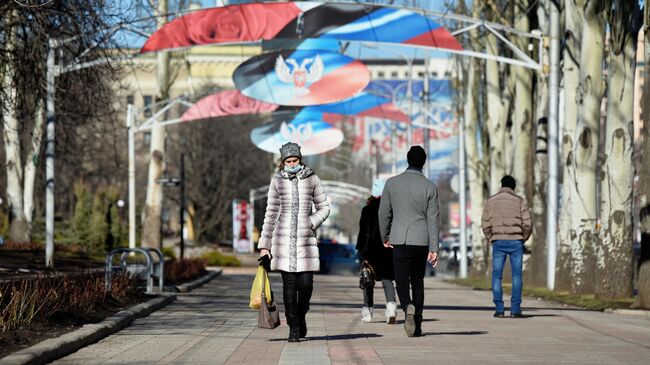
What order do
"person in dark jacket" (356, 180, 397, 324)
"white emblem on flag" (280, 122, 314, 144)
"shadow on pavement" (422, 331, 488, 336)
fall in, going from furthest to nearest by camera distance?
"white emblem on flag" (280, 122, 314, 144) → "person in dark jacket" (356, 180, 397, 324) → "shadow on pavement" (422, 331, 488, 336)

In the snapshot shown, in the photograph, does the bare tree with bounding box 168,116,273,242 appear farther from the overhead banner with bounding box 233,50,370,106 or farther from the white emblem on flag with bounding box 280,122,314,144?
the overhead banner with bounding box 233,50,370,106

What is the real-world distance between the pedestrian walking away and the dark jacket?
412cm

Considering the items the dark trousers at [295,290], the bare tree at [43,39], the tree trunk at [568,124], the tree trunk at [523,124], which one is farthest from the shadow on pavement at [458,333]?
the tree trunk at [523,124]

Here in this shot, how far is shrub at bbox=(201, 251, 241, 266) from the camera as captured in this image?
58.9m

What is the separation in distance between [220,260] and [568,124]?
30863mm

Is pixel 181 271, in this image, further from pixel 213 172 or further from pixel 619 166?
pixel 213 172

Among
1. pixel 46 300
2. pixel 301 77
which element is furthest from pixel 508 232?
pixel 301 77

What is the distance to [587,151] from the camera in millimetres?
27516

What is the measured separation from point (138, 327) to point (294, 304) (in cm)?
347

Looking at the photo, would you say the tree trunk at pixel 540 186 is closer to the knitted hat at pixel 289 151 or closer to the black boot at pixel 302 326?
the black boot at pixel 302 326

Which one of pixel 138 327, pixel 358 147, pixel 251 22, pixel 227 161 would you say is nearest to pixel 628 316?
pixel 138 327

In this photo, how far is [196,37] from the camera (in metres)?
32.4

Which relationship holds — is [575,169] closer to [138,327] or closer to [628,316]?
[628,316]

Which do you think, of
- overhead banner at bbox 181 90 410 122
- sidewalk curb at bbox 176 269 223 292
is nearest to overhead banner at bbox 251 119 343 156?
overhead banner at bbox 181 90 410 122
